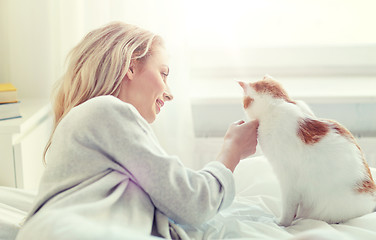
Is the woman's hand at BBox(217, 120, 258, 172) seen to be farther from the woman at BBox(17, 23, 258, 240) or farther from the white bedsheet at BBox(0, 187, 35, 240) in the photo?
the white bedsheet at BBox(0, 187, 35, 240)

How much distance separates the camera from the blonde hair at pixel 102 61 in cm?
108

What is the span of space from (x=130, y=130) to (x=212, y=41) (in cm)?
128

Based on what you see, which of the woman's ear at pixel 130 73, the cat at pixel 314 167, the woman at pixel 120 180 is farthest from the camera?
the woman's ear at pixel 130 73

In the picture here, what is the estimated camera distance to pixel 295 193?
1.03 metres

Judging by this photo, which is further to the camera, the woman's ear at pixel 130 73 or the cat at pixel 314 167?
the woman's ear at pixel 130 73

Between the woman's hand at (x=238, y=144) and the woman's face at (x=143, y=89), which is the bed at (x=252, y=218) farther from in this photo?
the woman's face at (x=143, y=89)

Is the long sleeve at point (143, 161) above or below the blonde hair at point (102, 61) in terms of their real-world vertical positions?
below

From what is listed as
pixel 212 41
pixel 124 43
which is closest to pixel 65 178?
pixel 124 43

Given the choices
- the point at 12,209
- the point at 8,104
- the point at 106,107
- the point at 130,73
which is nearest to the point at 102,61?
the point at 130,73

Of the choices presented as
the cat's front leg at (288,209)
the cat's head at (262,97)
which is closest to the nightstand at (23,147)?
the cat's head at (262,97)

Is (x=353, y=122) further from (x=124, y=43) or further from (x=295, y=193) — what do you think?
(x=124, y=43)

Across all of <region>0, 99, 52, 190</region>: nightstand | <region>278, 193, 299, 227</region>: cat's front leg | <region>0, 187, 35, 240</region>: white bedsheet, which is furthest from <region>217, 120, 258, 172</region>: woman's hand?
<region>0, 99, 52, 190</region>: nightstand

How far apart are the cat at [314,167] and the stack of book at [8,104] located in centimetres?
84

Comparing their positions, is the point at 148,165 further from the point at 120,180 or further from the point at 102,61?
the point at 102,61
